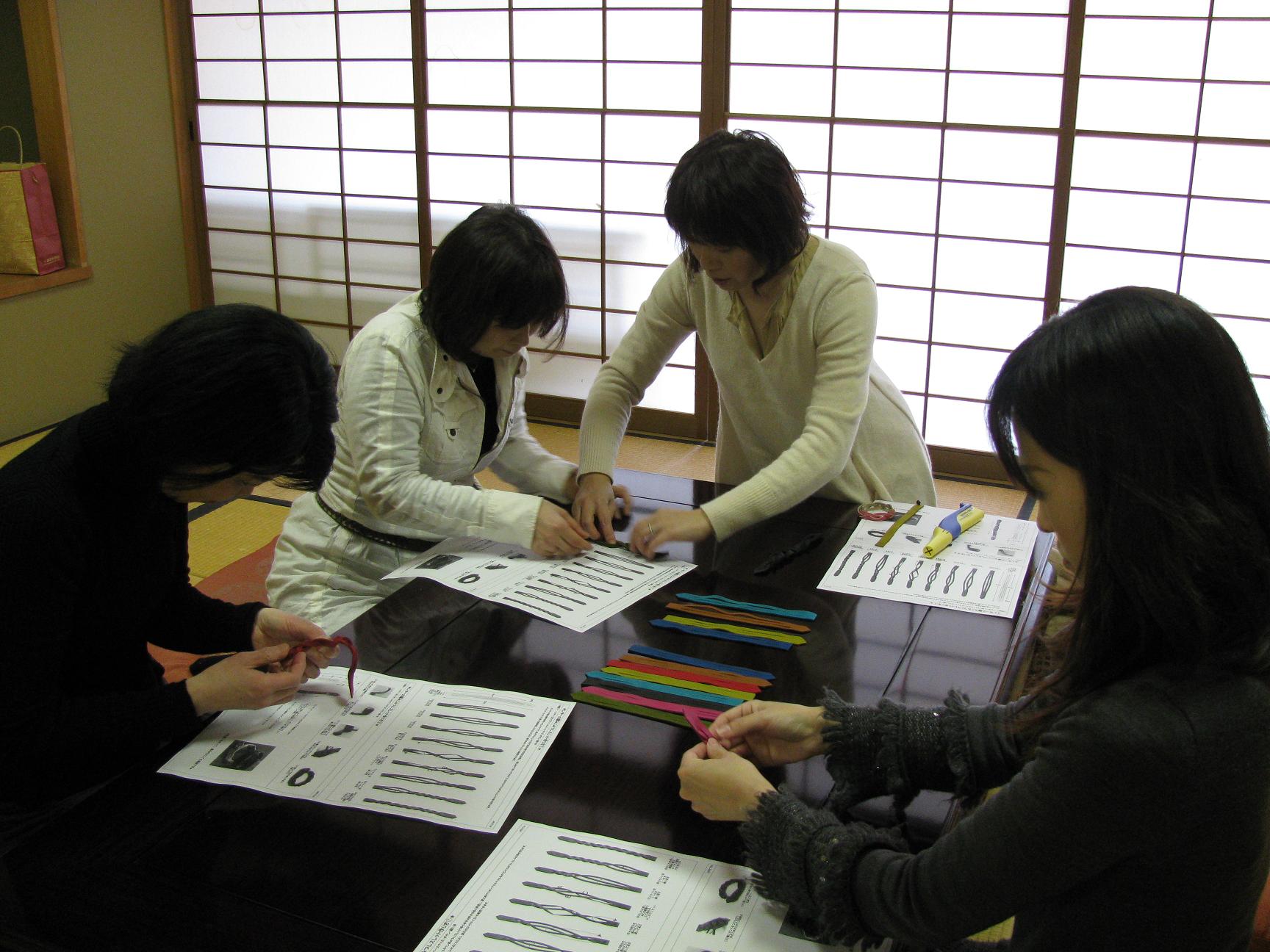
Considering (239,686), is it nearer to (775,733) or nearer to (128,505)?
(128,505)

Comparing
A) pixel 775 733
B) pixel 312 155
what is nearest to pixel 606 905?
pixel 775 733

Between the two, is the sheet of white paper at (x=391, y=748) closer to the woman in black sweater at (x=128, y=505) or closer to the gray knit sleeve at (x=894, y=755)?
the woman in black sweater at (x=128, y=505)

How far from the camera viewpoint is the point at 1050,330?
1.00 meters

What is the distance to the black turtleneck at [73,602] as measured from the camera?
1285mm

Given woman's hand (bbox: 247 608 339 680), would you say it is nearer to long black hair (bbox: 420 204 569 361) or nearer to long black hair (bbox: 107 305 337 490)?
long black hair (bbox: 107 305 337 490)

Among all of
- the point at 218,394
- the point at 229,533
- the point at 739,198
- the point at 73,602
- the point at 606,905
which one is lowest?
the point at 229,533

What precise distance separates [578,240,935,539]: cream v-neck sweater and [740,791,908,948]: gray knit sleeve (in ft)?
2.84

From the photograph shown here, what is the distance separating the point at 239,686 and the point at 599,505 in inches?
33.1

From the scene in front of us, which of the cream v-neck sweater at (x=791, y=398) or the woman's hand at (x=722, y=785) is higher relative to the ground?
the cream v-neck sweater at (x=791, y=398)

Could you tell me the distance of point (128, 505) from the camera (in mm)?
1416

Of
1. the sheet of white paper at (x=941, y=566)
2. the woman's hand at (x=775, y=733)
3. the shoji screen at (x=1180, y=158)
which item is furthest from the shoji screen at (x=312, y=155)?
the woman's hand at (x=775, y=733)

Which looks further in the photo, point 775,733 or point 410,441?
point 410,441

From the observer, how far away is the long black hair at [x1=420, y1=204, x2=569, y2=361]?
1.88 metres

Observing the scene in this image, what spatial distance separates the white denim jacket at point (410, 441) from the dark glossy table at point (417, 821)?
7.9 inches
